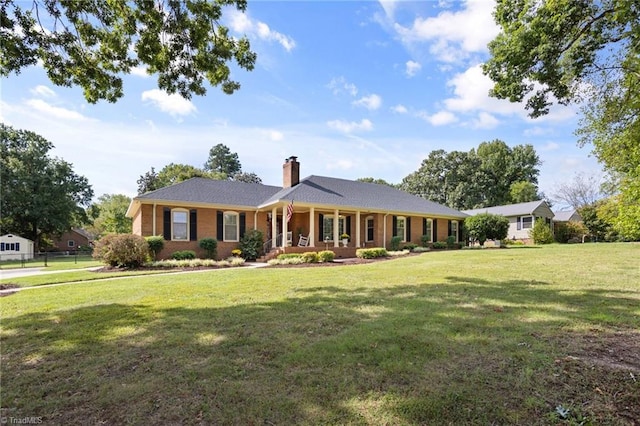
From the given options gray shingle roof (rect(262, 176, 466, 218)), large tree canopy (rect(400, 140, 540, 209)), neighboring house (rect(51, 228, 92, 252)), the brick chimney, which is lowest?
neighboring house (rect(51, 228, 92, 252))

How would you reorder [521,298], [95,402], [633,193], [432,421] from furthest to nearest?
[633,193], [521,298], [95,402], [432,421]

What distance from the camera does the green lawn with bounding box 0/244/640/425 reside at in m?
2.81

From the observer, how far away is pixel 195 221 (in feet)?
60.7

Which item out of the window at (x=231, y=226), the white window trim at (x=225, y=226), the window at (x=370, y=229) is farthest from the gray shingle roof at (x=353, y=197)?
the window at (x=231, y=226)

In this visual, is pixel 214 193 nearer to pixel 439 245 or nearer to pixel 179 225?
pixel 179 225

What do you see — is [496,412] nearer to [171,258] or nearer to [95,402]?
[95,402]

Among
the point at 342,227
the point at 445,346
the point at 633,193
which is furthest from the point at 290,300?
the point at 342,227

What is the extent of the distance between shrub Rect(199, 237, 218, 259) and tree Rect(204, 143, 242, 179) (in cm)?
4766

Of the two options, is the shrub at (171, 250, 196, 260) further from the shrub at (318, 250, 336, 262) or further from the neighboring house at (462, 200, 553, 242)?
the neighboring house at (462, 200, 553, 242)

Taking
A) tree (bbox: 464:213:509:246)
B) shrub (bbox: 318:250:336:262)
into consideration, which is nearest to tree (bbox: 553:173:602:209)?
tree (bbox: 464:213:509:246)

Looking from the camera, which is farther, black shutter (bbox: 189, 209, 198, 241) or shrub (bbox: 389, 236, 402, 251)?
shrub (bbox: 389, 236, 402, 251)

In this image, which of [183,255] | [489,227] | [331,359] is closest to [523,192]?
[489,227]

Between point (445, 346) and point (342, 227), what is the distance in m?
18.3

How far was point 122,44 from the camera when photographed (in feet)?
23.1
